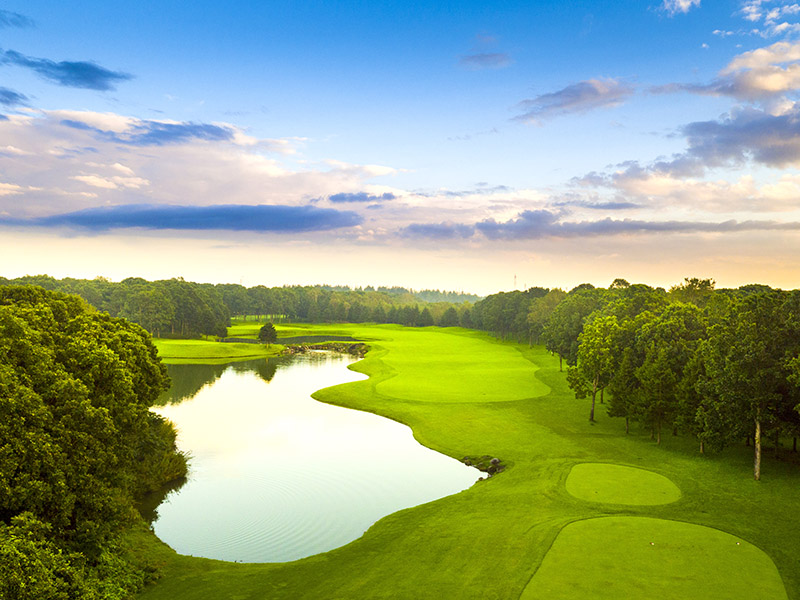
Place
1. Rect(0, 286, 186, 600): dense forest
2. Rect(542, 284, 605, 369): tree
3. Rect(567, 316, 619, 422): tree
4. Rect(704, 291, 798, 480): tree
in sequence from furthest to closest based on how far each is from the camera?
Rect(542, 284, 605, 369): tree → Rect(567, 316, 619, 422): tree → Rect(704, 291, 798, 480): tree → Rect(0, 286, 186, 600): dense forest

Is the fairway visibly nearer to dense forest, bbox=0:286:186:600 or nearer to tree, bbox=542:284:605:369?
tree, bbox=542:284:605:369

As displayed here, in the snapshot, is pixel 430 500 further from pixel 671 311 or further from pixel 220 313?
pixel 220 313

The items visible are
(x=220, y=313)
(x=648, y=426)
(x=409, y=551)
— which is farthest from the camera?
(x=220, y=313)

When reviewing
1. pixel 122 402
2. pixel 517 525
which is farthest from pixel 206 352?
pixel 517 525

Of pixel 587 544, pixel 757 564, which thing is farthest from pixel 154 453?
pixel 757 564

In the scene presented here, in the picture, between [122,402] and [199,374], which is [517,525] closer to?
[122,402]

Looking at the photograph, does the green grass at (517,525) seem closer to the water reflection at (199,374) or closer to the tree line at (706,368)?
the tree line at (706,368)

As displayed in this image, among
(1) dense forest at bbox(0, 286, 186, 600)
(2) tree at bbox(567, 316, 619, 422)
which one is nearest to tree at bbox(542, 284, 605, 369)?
(2) tree at bbox(567, 316, 619, 422)
